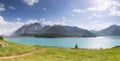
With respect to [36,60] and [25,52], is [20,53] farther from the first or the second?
[36,60]

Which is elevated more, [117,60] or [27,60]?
[117,60]

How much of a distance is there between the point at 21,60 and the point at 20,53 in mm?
9923

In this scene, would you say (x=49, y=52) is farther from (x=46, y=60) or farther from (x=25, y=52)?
(x=46, y=60)

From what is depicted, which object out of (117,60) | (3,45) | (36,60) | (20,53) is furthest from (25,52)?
(117,60)

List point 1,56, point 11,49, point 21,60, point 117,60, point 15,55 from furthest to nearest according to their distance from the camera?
point 11,49 < point 15,55 < point 1,56 < point 21,60 < point 117,60

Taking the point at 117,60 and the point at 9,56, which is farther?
the point at 9,56

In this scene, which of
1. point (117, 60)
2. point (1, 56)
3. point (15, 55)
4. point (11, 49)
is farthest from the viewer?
point (11, 49)

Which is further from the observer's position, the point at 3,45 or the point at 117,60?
the point at 3,45

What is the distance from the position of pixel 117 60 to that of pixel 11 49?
41794mm

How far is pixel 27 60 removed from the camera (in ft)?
138

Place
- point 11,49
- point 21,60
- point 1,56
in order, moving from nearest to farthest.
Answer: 1. point 21,60
2. point 1,56
3. point 11,49

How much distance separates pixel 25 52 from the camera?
5391 cm

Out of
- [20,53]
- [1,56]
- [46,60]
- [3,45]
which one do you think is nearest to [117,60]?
[46,60]

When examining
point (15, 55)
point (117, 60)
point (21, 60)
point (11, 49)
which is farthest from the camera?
point (11, 49)
